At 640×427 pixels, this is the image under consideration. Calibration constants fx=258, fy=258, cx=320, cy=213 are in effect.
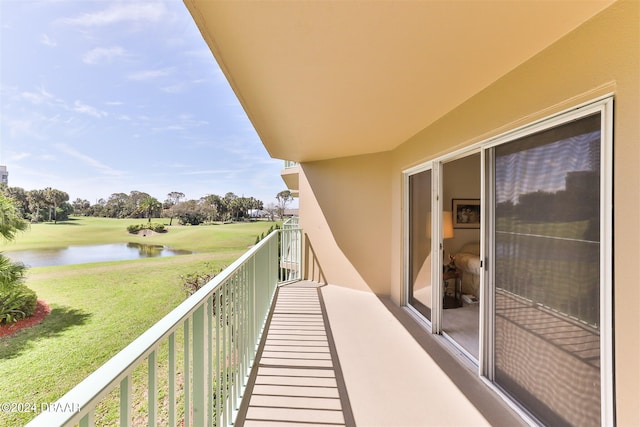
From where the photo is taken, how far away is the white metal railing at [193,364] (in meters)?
0.59

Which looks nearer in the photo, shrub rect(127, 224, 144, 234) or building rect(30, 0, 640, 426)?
building rect(30, 0, 640, 426)

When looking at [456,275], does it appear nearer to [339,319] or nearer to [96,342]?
[339,319]

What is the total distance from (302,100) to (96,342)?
469 inches

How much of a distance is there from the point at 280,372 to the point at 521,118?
275 cm

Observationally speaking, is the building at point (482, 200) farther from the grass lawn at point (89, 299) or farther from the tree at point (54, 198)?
the tree at point (54, 198)

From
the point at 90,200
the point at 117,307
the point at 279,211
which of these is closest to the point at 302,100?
the point at 117,307

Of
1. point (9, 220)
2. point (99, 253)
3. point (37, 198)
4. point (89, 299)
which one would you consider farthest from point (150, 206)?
point (9, 220)

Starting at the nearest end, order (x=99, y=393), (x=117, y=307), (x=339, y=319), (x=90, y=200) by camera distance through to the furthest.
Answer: (x=99, y=393), (x=339, y=319), (x=117, y=307), (x=90, y=200)

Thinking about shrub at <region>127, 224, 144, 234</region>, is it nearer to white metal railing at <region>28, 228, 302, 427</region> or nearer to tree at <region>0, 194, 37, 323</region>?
tree at <region>0, 194, 37, 323</region>

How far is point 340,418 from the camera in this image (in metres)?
1.81

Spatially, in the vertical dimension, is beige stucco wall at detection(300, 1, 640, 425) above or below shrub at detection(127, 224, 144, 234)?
above

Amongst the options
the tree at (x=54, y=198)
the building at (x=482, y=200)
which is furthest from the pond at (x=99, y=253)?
the building at (x=482, y=200)

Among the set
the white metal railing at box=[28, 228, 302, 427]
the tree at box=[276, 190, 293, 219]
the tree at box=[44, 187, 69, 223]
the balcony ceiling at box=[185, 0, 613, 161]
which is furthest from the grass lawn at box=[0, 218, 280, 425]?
the tree at box=[276, 190, 293, 219]

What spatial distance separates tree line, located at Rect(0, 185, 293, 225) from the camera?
11.2 metres
